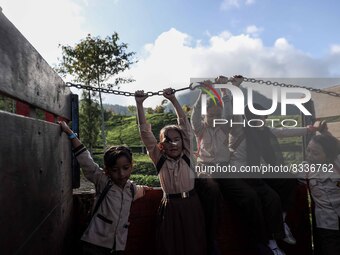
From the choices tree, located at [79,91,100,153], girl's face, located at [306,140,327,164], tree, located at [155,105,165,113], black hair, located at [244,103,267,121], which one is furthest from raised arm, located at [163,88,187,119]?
tree, located at [155,105,165,113]

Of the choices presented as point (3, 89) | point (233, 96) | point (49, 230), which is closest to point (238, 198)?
point (233, 96)

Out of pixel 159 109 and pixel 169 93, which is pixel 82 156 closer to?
pixel 169 93

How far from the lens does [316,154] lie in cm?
357

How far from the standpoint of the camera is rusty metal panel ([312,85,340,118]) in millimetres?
5221

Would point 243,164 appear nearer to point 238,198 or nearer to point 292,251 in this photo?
point 238,198

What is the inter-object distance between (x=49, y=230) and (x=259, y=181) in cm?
212

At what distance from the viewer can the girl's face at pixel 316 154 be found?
139 inches

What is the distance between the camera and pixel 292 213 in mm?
3498

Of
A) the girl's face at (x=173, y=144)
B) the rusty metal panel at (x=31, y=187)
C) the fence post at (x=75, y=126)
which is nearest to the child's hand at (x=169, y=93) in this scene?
the girl's face at (x=173, y=144)

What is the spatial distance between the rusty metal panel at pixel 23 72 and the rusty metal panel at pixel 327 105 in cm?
447

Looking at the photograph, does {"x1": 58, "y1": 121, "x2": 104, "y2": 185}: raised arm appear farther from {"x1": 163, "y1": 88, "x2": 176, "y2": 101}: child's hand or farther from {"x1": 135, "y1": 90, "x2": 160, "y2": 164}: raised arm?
{"x1": 163, "y1": 88, "x2": 176, "y2": 101}: child's hand

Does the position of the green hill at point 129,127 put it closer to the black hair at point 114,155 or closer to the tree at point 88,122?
the tree at point 88,122

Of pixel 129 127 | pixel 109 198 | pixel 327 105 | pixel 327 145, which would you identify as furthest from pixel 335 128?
pixel 129 127

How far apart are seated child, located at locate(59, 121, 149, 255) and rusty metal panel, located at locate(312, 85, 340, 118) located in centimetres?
388
